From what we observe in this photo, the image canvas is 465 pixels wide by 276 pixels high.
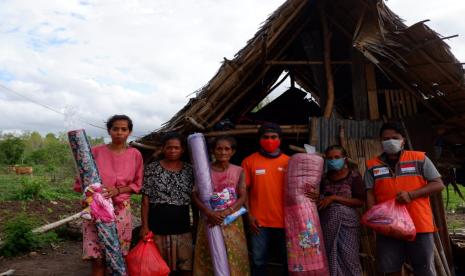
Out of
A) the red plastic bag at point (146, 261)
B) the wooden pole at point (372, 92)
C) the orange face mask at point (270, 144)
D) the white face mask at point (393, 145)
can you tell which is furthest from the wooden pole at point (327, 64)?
the red plastic bag at point (146, 261)

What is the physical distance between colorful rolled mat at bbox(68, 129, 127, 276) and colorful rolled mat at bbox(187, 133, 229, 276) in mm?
773

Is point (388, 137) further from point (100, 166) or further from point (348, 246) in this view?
point (100, 166)

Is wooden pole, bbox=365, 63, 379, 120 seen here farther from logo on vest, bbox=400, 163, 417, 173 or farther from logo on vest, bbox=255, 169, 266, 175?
logo on vest, bbox=255, 169, 266, 175

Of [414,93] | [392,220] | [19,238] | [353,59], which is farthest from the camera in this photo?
[19,238]

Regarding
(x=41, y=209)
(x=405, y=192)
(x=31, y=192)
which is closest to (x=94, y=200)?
(x=405, y=192)

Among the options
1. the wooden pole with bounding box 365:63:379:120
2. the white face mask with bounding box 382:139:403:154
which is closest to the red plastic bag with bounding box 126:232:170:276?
the white face mask with bounding box 382:139:403:154

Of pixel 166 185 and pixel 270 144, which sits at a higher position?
pixel 270 144

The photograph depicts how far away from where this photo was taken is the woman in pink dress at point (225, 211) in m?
3.41

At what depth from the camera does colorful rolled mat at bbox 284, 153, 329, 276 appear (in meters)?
3.36

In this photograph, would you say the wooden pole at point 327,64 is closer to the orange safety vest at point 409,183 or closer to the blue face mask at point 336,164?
the blue face mask at point 336,164

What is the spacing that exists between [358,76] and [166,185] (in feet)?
9.90

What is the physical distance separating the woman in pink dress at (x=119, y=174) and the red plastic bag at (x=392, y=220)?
81.1 inches

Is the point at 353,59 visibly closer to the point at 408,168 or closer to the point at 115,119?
the point at 408,168

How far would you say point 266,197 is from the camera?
359cm
